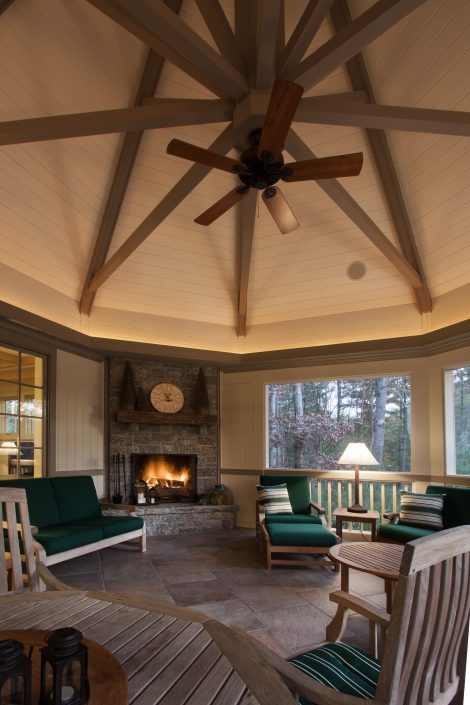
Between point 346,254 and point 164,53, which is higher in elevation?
point 164,53

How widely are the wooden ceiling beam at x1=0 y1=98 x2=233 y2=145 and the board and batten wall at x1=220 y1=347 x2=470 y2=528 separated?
4.11 metres

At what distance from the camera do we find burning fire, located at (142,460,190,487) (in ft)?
23.3

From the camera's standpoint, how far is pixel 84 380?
6.54 m

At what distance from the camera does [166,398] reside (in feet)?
23.5

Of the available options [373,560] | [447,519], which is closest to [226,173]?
[373,560]

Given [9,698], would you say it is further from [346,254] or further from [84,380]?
[346,254]

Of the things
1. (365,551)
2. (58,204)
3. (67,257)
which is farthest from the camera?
(67,257)

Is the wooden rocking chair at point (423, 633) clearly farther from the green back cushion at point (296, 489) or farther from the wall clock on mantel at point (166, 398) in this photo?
the wall clock on mantel at point (166, 398)

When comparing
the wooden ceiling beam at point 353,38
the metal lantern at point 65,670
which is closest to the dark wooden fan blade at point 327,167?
the wooden ceiling beam at point 353,38

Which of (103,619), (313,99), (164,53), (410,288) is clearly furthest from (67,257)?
(103,619)

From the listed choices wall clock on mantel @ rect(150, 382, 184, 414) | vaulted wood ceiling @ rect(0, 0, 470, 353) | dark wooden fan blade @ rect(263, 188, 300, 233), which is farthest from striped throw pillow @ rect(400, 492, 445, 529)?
wall clock on mantel @ rect(150, 382, 184, 414)

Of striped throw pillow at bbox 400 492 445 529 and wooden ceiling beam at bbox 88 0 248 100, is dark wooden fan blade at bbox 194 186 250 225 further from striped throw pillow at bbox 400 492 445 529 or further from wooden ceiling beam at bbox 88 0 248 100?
striped throw pillow at bbox 400 492 445 529

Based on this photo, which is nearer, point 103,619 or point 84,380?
point 103,619

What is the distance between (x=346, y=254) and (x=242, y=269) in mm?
1476
